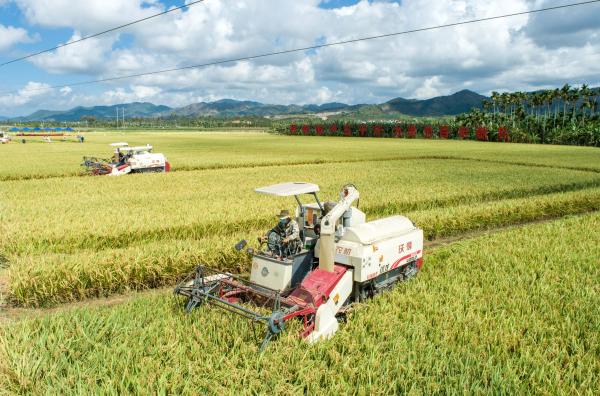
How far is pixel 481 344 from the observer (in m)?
5.81

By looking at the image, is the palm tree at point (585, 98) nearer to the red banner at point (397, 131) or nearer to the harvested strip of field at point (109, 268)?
the red banner at point (397, 131)

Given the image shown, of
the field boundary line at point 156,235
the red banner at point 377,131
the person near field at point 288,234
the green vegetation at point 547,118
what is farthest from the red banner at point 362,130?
the person near field at point 288,234

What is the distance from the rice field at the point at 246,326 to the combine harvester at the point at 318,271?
403 millimetres

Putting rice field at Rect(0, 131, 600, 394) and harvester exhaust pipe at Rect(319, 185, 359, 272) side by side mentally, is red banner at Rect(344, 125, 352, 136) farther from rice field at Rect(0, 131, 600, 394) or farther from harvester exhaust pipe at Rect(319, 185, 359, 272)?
harvester exhaust pipe at Rect(319, 185, 359, 272)

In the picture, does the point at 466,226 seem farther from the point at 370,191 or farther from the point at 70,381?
the point at 70,381

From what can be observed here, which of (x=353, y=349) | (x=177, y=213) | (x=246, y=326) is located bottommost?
(x=353, y=349)

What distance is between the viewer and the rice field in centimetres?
502

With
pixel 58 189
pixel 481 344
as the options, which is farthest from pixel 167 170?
pixel 481 344

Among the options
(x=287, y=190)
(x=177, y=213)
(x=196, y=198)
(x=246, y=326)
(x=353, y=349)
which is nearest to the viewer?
(x=353, y=349)

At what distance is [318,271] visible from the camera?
729 cm

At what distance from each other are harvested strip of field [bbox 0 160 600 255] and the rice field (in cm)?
9

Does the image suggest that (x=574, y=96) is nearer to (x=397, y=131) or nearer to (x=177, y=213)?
(x=397, y=131)

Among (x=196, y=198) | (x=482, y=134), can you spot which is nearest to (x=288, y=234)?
(x=196, y=198)

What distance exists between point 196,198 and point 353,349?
12.6 m
